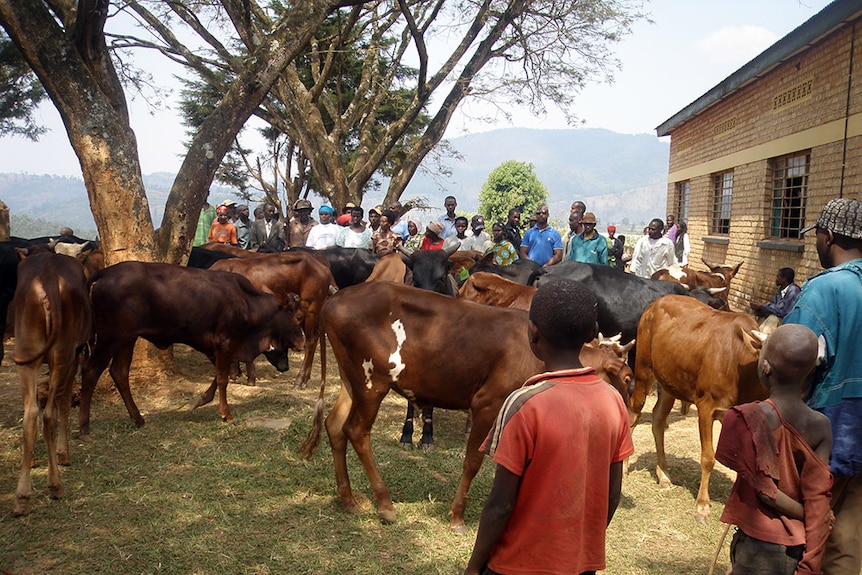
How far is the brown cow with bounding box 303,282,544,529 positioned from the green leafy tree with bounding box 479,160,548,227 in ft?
110

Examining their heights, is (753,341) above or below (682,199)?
below

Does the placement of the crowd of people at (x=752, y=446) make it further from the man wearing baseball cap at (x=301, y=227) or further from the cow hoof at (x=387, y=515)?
the man wearing baseball cap at (x=301, y=227)

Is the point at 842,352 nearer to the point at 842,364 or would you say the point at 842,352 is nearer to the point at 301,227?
the point at 842,364

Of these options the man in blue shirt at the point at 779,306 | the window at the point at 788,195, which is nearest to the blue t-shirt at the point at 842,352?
the man in blue shirt at the point at 779,306

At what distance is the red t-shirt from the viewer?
7.74 feet

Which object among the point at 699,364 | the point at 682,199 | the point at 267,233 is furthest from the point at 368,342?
the point at 682,199

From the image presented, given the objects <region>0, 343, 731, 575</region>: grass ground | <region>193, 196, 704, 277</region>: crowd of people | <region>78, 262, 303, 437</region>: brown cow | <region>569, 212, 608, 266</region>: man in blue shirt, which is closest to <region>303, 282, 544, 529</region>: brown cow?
<region>0, 343, 731, 575</region>: grass ground

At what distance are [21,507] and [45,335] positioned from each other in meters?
1.23

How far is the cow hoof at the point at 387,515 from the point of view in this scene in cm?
515

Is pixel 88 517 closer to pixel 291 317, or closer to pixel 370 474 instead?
pixel 370 474

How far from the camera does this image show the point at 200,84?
27188 mm

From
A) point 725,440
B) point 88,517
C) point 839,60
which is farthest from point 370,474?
point 839,60

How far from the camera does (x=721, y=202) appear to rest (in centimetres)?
1788

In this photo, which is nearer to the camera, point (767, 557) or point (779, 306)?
point (767, 557)
